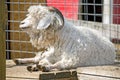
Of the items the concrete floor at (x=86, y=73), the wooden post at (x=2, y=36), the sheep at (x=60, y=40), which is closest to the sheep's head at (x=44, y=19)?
the sheep at (x=60, y=40)

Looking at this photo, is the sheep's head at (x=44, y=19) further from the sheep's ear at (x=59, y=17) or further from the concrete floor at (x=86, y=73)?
the concrete floor at (x=86, y=73)

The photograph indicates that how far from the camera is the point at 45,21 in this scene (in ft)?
10.8

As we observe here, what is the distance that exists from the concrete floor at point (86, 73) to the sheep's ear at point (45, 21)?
0.45 m

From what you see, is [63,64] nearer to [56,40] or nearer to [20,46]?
[56,40]

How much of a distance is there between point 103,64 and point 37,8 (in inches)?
34.7

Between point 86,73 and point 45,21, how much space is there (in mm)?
631

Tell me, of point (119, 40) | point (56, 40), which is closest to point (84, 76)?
point (56, 40)

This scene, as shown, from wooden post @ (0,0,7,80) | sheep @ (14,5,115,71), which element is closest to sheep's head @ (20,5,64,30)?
sheep @ (14,5,115,71)

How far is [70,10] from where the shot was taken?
5152 millimetres

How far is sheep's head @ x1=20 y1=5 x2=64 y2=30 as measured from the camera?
10.8ft

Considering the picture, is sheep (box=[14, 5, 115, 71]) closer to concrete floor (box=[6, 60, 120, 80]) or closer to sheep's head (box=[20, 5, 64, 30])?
sheep's head (box=[20, 5, 64, 30])

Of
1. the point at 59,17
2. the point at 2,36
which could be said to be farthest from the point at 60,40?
the point at 2,36

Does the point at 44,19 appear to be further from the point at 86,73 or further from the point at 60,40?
the point at 86,73

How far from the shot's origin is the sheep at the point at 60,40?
130 inches
